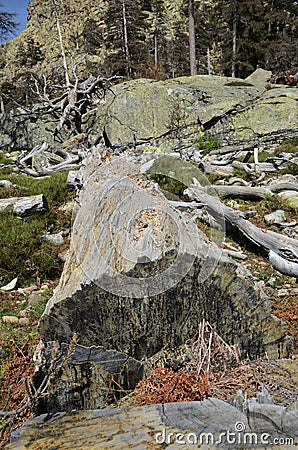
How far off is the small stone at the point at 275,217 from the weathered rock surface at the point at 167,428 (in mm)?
5682

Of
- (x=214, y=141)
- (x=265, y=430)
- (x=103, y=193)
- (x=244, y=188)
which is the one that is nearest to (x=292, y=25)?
(x=214, y=141)

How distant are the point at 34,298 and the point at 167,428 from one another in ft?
11.5

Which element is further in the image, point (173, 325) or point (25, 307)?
point (25, 307)

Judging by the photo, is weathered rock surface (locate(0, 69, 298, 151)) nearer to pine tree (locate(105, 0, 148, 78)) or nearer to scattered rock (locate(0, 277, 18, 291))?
pine tree (locate(105, 0, 148, 78))

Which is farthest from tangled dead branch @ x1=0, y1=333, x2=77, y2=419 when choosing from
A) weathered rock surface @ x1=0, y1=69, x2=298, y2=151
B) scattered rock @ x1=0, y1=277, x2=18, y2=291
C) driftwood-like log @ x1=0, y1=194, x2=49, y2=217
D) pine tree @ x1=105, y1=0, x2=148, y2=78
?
pine tree @ x1=105, y1=0, x2=148, y2=78

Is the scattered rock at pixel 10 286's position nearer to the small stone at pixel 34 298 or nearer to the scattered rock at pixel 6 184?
the small stone at pixel 34 298

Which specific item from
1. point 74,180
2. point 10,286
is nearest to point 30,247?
point 10,286

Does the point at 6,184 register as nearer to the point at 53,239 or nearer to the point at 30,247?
the point at 53,239

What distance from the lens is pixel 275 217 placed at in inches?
280

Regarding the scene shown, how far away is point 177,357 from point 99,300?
0.74m

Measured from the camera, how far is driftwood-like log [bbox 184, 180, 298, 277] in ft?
17.6

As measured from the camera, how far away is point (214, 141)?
54.3ft

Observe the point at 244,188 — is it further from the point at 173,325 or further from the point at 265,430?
the point at 265,430

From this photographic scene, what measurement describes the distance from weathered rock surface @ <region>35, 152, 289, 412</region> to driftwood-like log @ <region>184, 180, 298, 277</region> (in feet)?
8.51
